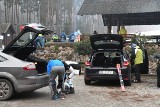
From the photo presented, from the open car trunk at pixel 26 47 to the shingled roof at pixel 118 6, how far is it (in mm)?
18916

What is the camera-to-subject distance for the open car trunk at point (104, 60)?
43.4ft

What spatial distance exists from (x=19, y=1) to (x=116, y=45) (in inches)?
2650

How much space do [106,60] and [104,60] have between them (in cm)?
11

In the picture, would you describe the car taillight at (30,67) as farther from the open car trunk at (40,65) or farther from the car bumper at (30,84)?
the open car trunk at (40,65)

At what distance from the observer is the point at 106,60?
1350cm

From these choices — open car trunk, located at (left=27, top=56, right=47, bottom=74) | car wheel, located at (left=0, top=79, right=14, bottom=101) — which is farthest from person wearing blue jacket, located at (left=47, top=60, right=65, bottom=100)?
car wheel, located at (left=0, top=79, right=14, bottom=101)

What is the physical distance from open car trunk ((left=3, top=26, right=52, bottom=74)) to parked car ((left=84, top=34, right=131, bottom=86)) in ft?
9.44

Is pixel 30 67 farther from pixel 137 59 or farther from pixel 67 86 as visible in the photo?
pixel 137 59

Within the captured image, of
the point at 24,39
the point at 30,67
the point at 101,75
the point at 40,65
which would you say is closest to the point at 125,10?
the point at 101,75

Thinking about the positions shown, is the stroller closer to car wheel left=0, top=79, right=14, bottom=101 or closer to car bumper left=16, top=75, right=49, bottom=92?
car bumper left=16, top=75, right=49, bottom=92

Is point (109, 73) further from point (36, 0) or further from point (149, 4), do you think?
point (36, 0)

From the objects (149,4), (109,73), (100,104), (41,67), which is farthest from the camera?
(149,4)

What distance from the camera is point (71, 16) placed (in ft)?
332

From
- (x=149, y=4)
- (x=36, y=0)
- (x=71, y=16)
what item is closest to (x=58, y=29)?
(x=36, y=0)
